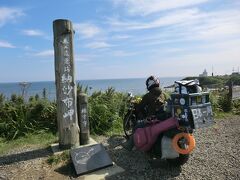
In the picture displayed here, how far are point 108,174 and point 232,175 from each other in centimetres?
191

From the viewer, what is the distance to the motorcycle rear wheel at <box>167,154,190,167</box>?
4.73m

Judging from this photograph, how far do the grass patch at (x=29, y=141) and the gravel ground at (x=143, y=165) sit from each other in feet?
0.96

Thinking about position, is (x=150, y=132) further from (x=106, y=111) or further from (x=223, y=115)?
(x=223, y=115)

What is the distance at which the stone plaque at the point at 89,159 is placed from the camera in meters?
4.78

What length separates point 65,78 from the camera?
5.60 meters

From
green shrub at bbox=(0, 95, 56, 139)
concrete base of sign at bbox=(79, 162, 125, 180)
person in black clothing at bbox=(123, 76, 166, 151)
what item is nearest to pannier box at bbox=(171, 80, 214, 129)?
person in black clothing at bbox=(123, 76, 166, 151)

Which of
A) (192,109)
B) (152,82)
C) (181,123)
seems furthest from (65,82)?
(192,109)

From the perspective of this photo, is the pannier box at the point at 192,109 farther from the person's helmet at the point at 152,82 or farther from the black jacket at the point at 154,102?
the person's helmet at the point at 152,82

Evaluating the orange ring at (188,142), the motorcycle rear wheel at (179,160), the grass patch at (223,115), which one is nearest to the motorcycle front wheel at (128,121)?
the motorcycle rear wheel at (179,160)

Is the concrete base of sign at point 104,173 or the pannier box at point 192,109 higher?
the pannier box at point 192,109

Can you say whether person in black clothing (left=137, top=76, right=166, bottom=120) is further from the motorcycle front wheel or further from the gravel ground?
the gravel ground

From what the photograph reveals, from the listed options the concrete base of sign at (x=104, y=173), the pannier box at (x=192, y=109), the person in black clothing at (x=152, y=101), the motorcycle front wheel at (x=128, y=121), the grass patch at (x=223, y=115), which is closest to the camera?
the pannier box at (x=192, y=109)

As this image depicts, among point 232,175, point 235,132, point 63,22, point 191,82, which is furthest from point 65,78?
point 235,132

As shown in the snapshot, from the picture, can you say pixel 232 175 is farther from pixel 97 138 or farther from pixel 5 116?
pixel 5 116
